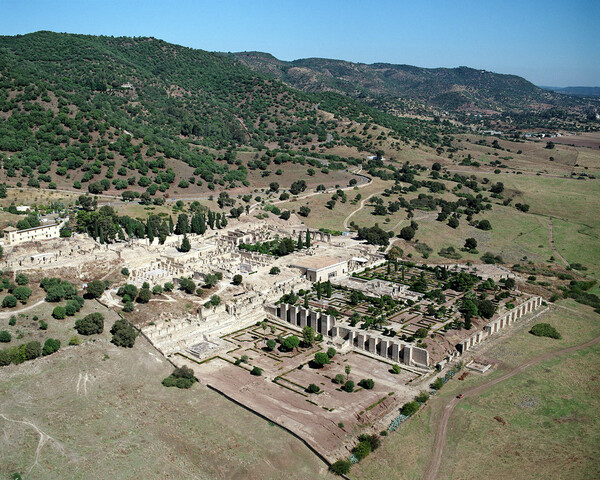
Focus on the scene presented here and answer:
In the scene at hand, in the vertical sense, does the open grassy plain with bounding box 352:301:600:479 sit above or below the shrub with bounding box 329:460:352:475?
below

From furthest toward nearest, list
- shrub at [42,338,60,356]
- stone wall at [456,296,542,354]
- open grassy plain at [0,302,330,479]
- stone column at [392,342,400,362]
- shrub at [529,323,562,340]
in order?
1. shrub at [529,323,562,340]
2. stone wall at [456,296,542,354]
3. stone column at [392,342,400,362]
4. shrub at [42,338,60,356]
5. open grassy plain at [0,302,330,479]

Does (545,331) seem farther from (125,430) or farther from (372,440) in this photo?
(125,430)

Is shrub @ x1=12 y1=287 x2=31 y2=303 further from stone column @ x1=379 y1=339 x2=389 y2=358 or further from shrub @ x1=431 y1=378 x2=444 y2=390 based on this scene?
shrub @ x1=431 y1=378 x2=444 y2=390

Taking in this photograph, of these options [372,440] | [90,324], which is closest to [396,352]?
[372,440]

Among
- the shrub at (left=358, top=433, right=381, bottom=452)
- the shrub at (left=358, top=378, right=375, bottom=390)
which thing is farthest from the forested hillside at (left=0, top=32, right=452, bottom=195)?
the shrub at (left=358, top=433, right=381, bottom=452)

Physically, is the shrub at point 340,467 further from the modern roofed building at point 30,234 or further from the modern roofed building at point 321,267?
the modern roofed building at point 30,234

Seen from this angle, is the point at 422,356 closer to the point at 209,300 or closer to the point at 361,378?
the point at 361,378

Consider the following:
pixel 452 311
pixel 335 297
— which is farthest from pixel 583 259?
pixel 335 297
